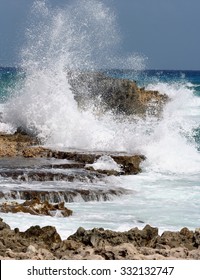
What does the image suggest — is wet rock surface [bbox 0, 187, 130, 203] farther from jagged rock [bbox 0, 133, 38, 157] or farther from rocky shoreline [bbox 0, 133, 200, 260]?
jagged rock [bbox 0, 133, 38, 157]

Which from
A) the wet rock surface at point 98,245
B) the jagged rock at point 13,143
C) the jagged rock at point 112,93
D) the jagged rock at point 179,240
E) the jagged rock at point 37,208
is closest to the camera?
the wet rock surface at point 98,245

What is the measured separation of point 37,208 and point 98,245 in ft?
10.6

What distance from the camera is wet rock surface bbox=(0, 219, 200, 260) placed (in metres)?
7.48

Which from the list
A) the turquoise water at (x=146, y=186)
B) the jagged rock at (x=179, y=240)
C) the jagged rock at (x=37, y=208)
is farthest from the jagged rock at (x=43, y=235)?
the jagged rock at (x=37, y=208)

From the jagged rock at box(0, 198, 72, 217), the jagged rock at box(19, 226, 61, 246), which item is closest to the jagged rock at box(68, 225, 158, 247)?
the jagged rock at box(19, 226, 61, 246)

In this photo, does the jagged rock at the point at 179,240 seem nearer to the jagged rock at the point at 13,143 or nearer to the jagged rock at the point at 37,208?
the jagged rock at the point at 37,208

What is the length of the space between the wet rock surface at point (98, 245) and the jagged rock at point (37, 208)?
2.24 metres

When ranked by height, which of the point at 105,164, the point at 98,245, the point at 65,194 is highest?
the point at 105,164

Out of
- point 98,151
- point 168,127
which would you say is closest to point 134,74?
point 168,127

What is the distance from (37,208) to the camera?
36.9 feet

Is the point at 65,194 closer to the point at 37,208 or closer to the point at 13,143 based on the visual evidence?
the point at 37,208

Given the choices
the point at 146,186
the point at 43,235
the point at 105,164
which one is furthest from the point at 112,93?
the point at 43,235

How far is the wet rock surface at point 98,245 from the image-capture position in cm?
748
